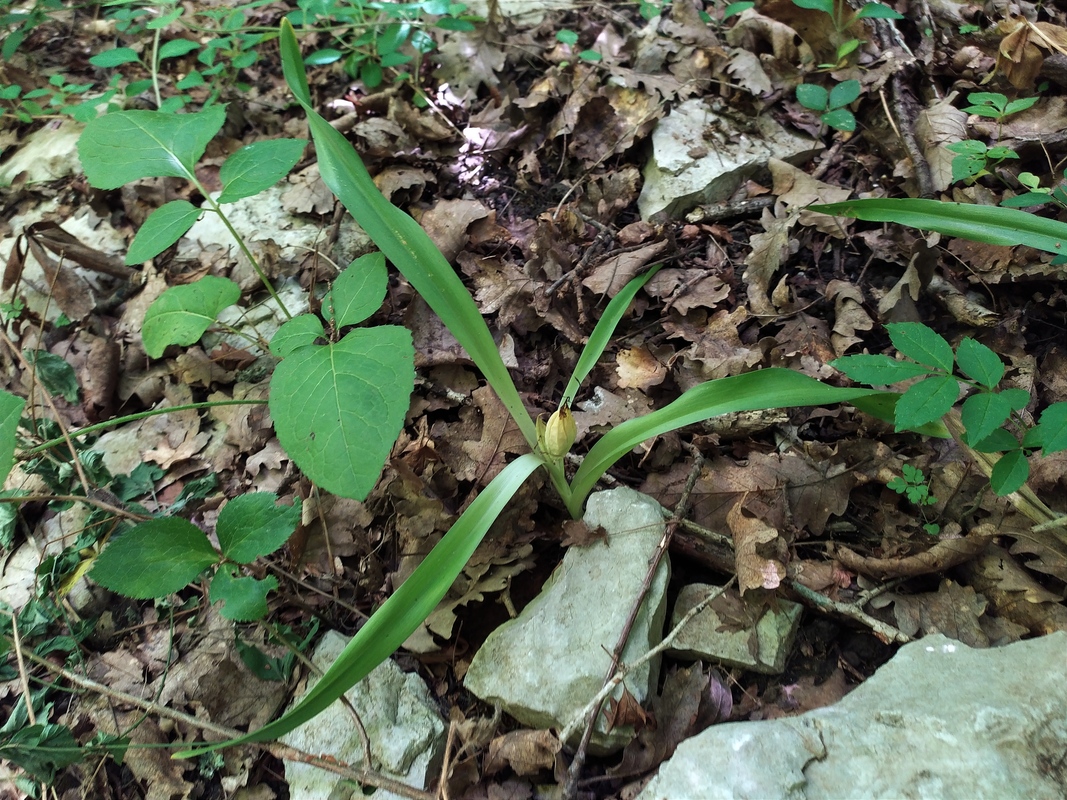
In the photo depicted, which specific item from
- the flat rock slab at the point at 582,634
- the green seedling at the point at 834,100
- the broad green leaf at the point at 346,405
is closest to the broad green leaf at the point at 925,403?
the flat rock slab at the point at 582,634

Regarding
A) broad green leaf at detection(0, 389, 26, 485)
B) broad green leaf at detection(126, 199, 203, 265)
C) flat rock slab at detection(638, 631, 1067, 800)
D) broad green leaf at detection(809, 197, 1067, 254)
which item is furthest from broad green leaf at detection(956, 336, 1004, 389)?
→ broad green leaf at detection(0, 389, 26, 485)

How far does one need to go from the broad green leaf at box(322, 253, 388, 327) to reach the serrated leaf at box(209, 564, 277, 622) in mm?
558

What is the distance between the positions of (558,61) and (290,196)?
1.13 meters

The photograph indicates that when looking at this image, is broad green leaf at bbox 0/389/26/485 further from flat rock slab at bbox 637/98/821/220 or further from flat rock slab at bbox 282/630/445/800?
flat rock slab at bbox 637/98/821/220

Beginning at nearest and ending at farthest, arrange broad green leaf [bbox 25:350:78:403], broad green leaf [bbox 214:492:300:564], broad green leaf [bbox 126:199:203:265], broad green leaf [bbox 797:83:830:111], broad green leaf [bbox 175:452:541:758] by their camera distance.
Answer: broad green leaf [bbox 175:452:541:758], broad green leaf [bbox 214:492:300:564], broad green leaf [bbox 126:199:203:265], broad green leaf [bbox 25:350:78:403], broad green leaf [bbox 797:83:830:111]

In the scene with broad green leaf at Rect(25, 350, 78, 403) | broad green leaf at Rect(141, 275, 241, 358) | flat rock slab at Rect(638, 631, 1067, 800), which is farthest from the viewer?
broad green leaf at Rect(25, 350, 78, 403)

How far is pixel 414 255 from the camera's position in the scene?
1.33m

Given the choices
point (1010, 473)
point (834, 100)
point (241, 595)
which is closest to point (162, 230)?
point (241, 595)

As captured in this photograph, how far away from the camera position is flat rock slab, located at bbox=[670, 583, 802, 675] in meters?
1.21

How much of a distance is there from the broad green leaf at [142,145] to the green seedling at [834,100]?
1698mm

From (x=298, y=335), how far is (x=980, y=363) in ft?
4.40

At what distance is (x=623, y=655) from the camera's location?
121cm

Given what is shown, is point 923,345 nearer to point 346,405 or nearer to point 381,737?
point 346,405

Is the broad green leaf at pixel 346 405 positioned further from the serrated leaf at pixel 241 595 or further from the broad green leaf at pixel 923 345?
the broad green leaf at pixel 923 345
